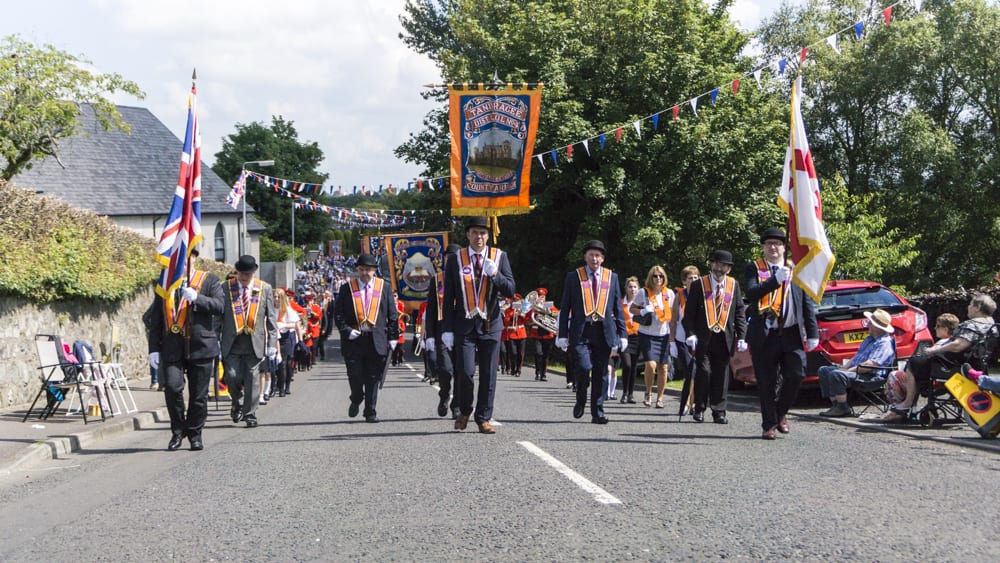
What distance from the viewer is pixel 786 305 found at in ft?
30.6

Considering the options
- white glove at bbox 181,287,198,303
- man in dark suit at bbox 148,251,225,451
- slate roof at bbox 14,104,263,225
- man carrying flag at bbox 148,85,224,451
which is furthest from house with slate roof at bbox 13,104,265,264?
white glove at bbox 181,287,198,303

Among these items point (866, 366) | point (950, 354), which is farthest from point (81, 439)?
point (950, 354)

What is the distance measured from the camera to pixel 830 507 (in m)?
5.95

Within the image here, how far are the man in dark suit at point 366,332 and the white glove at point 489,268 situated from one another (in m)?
2.10

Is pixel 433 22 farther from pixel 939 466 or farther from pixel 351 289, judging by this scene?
pixel 939 466

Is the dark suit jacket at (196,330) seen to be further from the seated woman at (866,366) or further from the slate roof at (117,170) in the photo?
the slate roof at (117,170)

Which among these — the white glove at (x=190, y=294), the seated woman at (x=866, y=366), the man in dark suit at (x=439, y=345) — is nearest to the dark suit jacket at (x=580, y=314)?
the man in dark suit at (x=439, y=345)

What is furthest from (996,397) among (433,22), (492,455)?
(433,22)

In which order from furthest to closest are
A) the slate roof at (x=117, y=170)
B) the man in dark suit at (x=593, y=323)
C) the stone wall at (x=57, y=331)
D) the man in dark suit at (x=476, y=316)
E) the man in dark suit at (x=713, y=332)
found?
the slate roof at (x=117, y=170), the stone wall at (x=57, y=331), the man in dark suit at (x=713, y=332), the man in dark suit at (x=593, y=323), the man in dark suit at (x=476, y=316)

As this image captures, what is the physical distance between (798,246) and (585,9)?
2448 centimetres

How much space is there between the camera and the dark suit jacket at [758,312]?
9328 millimetres

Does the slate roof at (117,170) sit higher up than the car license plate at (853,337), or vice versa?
the slate roof at (117,170)

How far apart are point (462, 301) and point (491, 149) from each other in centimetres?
610

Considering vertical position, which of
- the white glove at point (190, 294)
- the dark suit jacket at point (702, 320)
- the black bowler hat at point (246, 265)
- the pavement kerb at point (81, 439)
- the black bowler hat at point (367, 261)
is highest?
the black bowler hat at point (367, 261)
